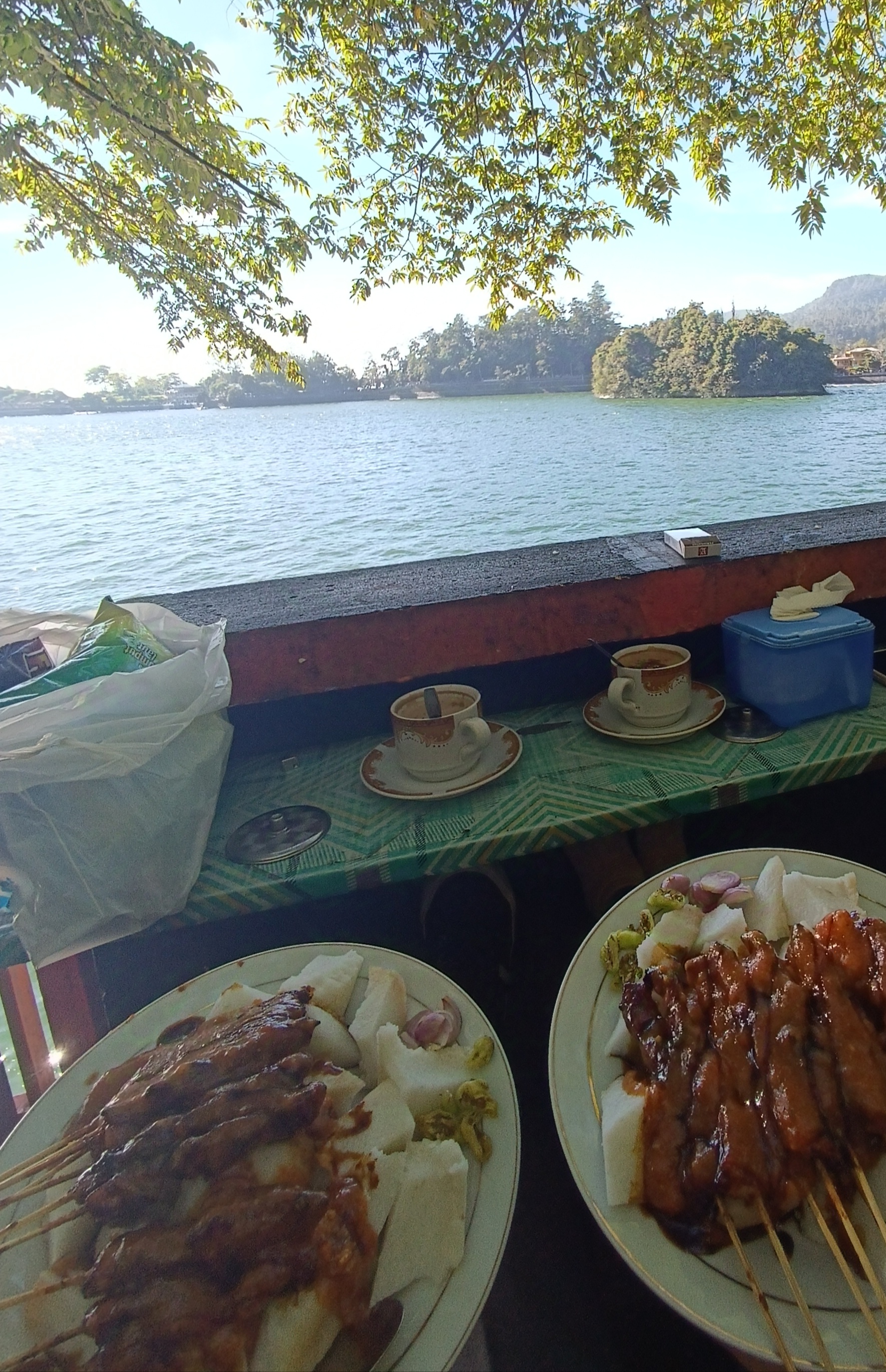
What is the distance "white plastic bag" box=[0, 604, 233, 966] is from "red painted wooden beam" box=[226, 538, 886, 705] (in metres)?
0.37

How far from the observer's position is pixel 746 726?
1.86 meters

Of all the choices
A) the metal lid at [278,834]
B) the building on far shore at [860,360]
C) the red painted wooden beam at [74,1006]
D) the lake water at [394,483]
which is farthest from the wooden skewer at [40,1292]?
the building on far shore at [860,360]

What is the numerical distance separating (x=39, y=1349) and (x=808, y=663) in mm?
2017

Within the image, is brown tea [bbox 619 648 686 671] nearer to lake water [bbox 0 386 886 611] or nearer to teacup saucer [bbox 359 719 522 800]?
teacup saucer [bbox 359 719 522 800]

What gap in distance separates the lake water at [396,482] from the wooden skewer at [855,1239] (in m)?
2.19

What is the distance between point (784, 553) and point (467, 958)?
170cm

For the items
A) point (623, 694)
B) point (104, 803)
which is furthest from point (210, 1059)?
point (623, 694)

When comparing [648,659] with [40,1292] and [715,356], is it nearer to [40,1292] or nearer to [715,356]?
[40,1292]

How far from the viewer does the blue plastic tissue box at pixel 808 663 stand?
5.85 feet

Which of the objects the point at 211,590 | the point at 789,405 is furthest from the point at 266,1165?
the point at 789,405

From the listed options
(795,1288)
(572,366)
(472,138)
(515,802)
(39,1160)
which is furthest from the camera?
(572,366)

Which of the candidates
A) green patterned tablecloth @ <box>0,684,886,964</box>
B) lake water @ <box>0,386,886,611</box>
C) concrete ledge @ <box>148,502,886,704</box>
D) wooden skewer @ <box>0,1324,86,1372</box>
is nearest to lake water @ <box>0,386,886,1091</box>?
lake water @ <box>0,386,886,611</box>

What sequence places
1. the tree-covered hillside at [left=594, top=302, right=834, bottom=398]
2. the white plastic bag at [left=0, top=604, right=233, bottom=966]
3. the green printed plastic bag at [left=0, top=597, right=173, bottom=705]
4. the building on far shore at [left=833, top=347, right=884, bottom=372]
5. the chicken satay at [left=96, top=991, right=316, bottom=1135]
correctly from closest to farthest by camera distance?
the chicken satay at [left=96, top=991, right=316, bottom=1135] → the white plastic bag at [left=0, top=604, right=233, bottom=966] → the green printed plastic bag at [left=0, top=597, right=173, bottom=705] → the tree-covered hillside at [left=594, top=302, right=834, bottom=398] → the building on far shore at [left=833, top=347, right=884, bottom=372]

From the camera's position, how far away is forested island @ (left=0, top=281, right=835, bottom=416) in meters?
9.05
